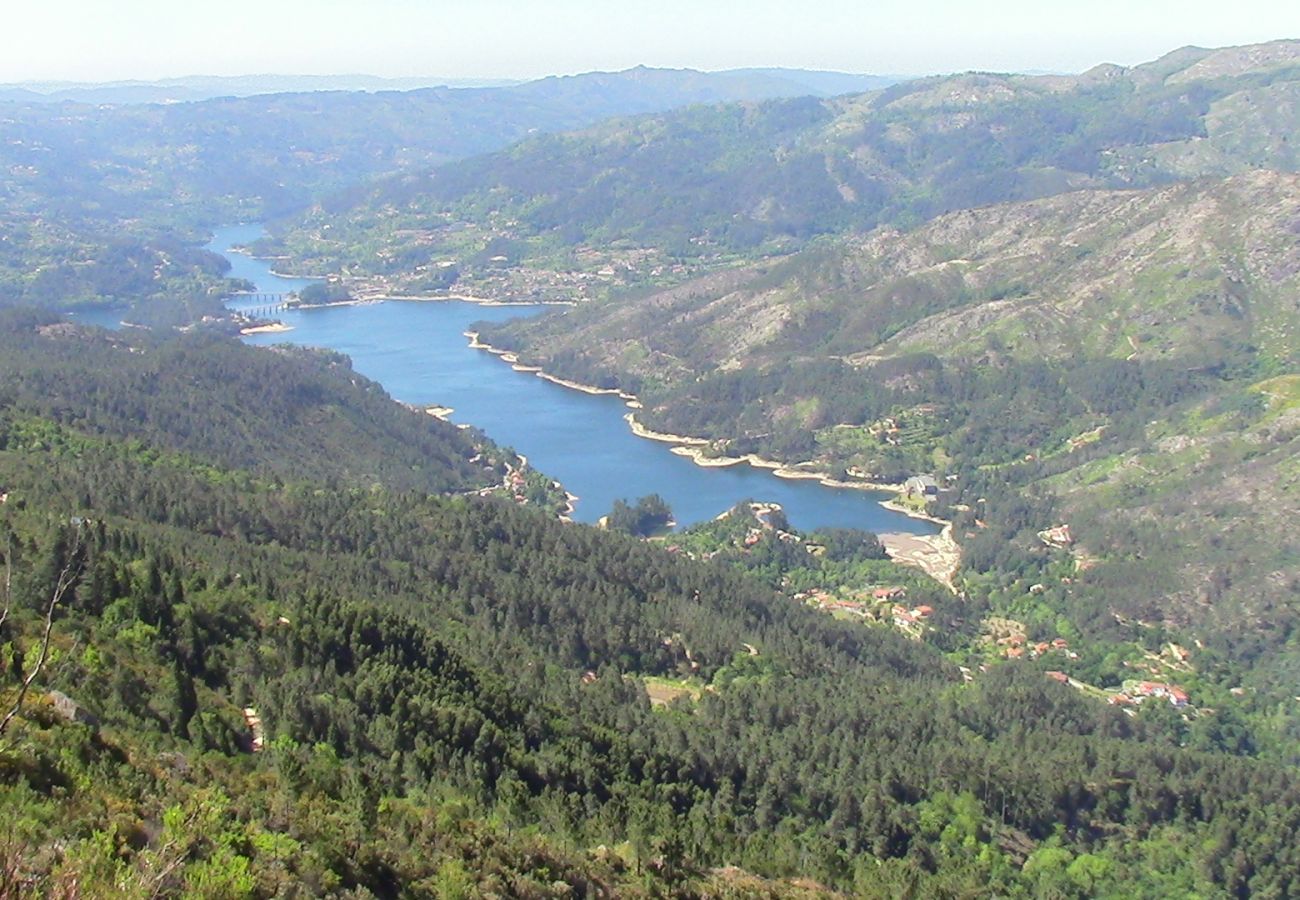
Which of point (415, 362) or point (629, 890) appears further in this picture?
point (415, 362)

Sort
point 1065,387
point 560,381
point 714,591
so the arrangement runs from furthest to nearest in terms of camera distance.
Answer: point 560,381
point 1065,387
point 714,591

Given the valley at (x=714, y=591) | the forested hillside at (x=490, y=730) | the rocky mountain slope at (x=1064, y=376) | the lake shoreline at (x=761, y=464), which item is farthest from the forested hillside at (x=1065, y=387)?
the forested hillside at (x=490, y=730)

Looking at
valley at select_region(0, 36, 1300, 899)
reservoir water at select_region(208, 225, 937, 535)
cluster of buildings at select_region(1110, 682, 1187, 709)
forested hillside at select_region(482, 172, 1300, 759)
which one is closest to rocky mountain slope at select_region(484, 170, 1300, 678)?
forested hillside at select_region(482, 172, 1300, 759)

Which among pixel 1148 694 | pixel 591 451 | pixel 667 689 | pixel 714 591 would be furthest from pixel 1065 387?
pixel 667 689

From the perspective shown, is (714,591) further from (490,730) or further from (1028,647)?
(490,730)

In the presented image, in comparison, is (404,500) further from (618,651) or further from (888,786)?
(888,786)

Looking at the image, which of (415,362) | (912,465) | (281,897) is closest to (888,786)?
(281,897)

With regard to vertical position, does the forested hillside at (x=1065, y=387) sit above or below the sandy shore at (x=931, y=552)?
above

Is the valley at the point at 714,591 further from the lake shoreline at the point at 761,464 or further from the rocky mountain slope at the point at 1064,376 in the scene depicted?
the lake shoreline at the point at 761,464
